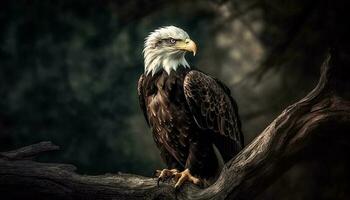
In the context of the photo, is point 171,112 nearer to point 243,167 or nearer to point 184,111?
point 184,111

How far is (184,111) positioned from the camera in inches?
209

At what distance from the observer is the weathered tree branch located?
14.3ft

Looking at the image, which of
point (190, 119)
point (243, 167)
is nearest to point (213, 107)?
point (190, 119)

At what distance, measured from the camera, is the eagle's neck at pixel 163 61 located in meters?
5.45

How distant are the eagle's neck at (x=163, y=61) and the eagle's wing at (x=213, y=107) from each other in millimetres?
169

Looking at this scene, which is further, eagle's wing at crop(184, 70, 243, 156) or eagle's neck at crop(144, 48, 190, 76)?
eagle's neck at crop(144, 48, 190, 76)

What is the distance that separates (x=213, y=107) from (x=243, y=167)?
1.02 meters

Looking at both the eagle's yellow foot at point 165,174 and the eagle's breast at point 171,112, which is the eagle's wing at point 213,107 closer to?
the eagle's breast at point 171,112

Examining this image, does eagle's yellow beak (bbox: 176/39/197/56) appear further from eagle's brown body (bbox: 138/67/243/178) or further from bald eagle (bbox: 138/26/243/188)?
eagle's brown body (bbox: 138/67/243/178)

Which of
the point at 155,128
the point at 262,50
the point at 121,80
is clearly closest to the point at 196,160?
the point at 155,128

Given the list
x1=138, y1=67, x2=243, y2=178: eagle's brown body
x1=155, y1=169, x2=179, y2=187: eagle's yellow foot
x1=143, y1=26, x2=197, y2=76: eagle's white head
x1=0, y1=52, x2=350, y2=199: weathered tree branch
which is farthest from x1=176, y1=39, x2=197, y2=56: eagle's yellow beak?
x1=0, y1=52, x2=350, y2=199: weathered tree branch

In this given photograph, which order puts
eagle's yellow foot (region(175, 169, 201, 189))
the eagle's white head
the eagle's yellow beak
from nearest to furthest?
1. eagle's yellow foot (region(175, 169, 201, 189))
2. the eagle's yellow beak
3. the eagle's white head

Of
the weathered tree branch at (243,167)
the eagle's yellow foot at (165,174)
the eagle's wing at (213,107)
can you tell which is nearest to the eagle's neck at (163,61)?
the eagle's wing at (213,107)

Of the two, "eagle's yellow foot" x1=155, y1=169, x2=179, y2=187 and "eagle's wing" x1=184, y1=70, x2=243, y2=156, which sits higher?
"eagle's wing" x1=184, y1=70, x2=243, y2=156
